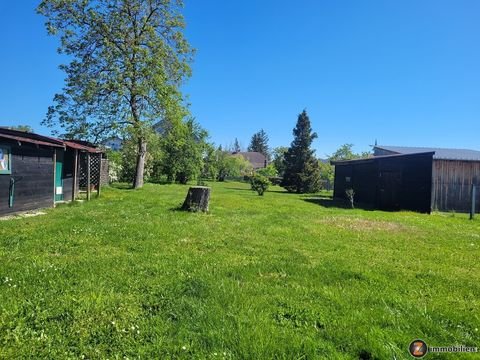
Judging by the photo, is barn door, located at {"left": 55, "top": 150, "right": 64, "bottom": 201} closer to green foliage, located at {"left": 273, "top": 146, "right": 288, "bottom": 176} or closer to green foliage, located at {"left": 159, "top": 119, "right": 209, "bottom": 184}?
green foliage, located at {"left": 159, "top": 119, "right": 209, "bottom": 184}

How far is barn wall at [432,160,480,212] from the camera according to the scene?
16250 mm

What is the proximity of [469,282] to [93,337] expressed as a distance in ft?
15.5

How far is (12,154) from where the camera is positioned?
8930mm

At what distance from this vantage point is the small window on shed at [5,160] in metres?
8.48

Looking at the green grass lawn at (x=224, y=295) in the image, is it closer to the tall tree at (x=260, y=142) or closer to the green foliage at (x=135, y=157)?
the green foliage at (x=135, y=157)

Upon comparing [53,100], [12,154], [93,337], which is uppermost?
[53,100]

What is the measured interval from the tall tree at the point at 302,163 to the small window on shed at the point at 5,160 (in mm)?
25820

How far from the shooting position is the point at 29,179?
387 inches

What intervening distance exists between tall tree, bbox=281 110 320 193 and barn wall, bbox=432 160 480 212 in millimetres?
15916

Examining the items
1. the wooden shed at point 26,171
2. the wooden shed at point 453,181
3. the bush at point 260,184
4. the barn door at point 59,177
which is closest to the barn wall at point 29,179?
the wooden shed at point 26,171

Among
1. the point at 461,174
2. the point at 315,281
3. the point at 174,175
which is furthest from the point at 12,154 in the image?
the point at 174,175

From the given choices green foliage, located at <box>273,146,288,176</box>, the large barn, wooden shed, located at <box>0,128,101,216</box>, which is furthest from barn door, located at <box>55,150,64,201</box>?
green foliage, located at <box>273,146,288,176</box>

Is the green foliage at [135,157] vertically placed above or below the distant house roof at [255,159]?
below

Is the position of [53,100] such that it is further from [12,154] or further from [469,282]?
[469,282]
